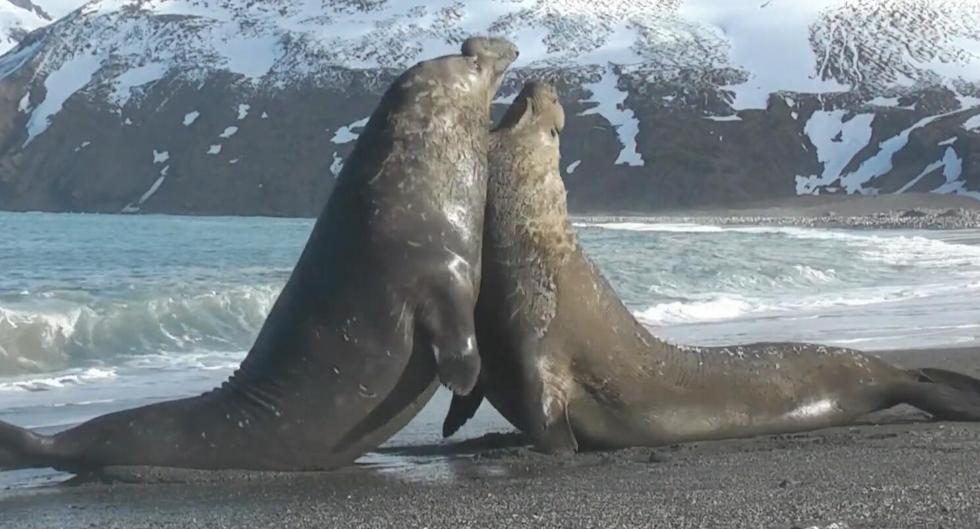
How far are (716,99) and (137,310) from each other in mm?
111498

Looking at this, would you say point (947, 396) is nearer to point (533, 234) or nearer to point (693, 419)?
point (693, 419)

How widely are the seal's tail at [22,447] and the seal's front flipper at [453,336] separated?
196 cm

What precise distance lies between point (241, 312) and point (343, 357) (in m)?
10.9

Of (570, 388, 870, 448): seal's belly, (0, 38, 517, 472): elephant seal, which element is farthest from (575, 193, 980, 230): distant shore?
(0, 38, 517, 472): elephant seal

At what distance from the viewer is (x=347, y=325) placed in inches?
297

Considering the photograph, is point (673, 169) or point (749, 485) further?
point (673, 169)

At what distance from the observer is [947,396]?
8750 millimetres

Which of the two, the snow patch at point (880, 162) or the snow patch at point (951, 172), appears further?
the snow patch at point (880, 162)

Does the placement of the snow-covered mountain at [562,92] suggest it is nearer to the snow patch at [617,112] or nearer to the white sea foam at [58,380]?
the snow patch at [617,112]

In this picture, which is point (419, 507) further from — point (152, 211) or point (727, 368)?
point (152, 211)

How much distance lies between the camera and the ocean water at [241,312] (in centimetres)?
1236

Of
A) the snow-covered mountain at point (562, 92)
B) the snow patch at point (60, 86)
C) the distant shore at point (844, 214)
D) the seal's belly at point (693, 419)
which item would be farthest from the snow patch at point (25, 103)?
the seal's belly at point (693, 419)

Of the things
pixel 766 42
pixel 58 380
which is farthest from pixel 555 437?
pixel 766 42

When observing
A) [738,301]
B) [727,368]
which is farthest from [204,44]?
[727,368]
